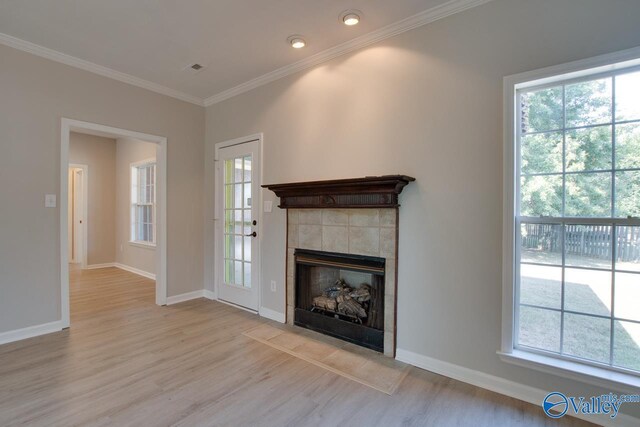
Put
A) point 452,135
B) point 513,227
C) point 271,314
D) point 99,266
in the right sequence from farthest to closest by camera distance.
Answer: point 99,266, point 271,314, point 452,135, point 513,227

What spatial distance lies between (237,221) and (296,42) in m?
2.15

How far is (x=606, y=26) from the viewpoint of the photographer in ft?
5.72

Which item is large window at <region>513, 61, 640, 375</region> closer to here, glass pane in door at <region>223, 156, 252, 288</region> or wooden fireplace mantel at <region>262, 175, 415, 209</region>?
wooden fireplace mantel at <region>262, 175, 415, 209</region>

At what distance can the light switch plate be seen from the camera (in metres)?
2.98

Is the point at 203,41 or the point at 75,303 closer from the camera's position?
the point at 203,41

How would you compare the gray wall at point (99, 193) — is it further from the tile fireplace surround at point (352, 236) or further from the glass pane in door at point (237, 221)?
the tile fireplace surround at point (352, 236)

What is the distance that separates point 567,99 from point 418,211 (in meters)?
1.17

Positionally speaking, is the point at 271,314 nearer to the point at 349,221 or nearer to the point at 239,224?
the point at 239,224

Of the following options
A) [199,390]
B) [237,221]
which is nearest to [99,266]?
[237,221]

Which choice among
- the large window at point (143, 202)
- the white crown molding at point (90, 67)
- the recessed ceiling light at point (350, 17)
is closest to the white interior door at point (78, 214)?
the large window at point (143, 202)

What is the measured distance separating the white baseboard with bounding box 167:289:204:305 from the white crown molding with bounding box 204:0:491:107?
2.71 m

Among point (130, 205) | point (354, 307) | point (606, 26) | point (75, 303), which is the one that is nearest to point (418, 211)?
point (354, 307)

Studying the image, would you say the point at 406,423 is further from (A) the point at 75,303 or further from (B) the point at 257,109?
(A) the point at 75,303

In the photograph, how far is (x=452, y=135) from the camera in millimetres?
2250
